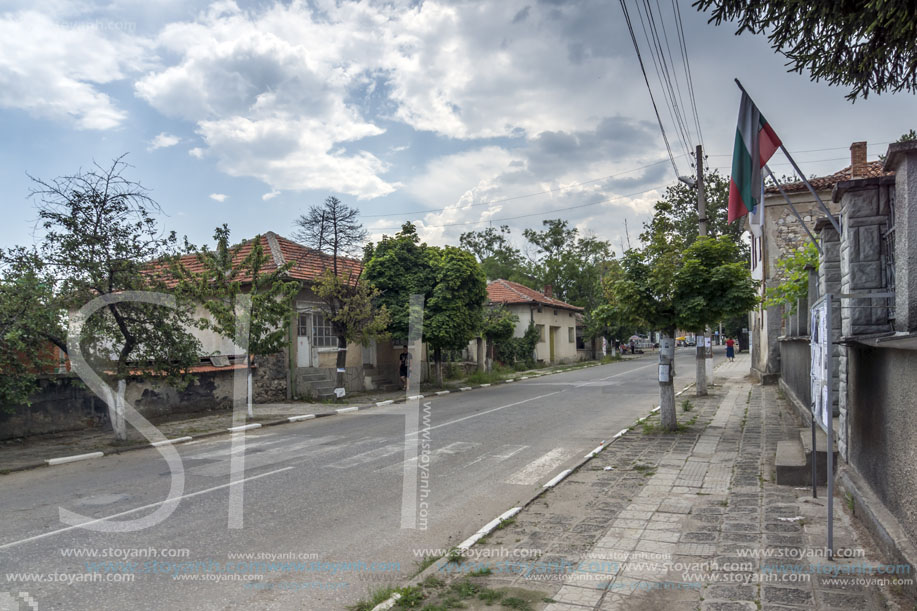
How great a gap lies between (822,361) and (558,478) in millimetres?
3880

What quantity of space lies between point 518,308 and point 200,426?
27244 millimetres

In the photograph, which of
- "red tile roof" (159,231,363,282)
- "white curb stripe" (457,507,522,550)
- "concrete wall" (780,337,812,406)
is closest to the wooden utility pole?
"concrete wall" (780,337,812,406)

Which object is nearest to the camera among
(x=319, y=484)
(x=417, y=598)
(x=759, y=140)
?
(x=417, y=598)

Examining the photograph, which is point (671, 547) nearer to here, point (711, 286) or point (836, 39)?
point (836, 39)

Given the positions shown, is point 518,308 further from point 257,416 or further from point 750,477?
point 750,477

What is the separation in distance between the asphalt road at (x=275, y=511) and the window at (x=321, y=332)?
8035mm

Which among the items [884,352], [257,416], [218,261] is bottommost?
[257,416]

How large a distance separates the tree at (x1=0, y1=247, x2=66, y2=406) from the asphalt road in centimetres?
192

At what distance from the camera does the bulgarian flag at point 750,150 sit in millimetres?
7645

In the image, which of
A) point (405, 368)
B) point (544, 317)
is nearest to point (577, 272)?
point (544, 317)

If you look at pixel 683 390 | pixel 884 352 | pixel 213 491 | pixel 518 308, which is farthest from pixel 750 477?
pixel 518 308

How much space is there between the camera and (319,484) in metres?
8.33

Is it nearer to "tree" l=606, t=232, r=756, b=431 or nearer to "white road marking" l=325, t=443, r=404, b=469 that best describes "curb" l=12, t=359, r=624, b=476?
"white road marking" l=325, t=443, r=404, b=469

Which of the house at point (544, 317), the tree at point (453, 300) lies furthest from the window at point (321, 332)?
the house at point (544, 317)
